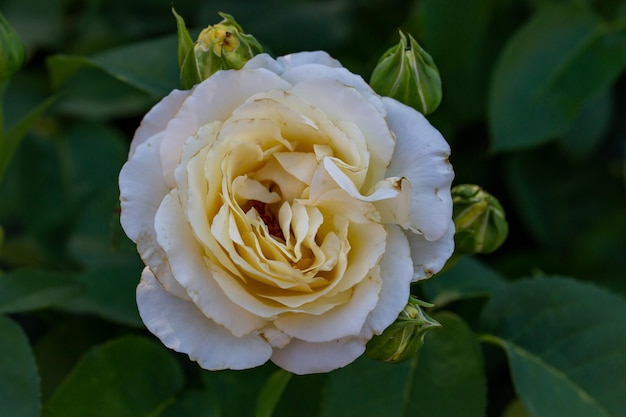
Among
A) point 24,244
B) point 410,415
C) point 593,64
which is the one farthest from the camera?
point 24,244

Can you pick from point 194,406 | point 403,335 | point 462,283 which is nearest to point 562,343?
point 462,283

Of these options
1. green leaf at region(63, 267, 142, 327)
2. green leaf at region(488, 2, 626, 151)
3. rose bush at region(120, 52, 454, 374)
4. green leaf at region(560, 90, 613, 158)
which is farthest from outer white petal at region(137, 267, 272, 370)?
green leaf at region(560, 90, 613, 158)

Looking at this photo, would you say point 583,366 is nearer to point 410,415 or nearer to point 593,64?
point 410,415

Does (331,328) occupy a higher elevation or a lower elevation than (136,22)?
higher

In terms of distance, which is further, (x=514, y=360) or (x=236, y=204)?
(x=514, y=360)

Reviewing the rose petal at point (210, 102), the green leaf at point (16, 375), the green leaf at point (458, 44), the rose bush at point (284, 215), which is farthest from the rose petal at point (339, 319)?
the green leaf at point (458, 44)

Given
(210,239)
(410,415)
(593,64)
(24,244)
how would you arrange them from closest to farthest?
(210,239), (410,415), (593,64), (24,244)

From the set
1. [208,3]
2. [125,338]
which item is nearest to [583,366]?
[125,338]

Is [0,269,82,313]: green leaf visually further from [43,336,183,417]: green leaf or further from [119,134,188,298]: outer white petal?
[119,134,188,298]: outer white petal
